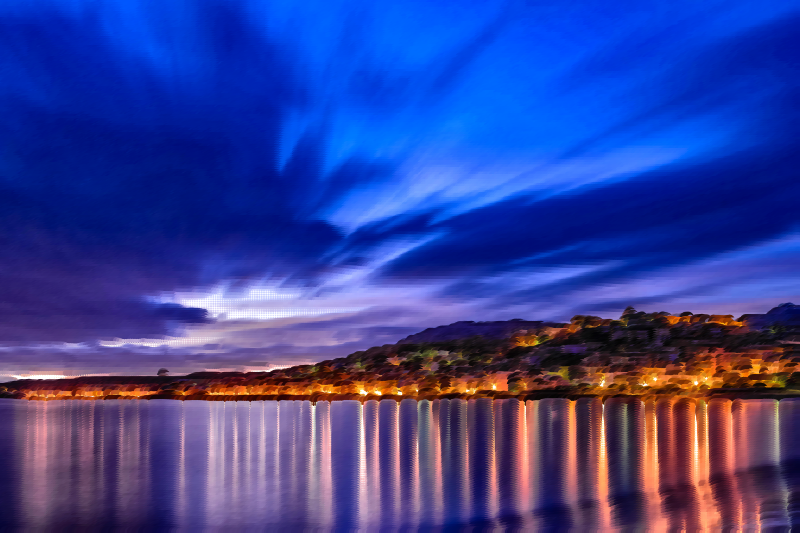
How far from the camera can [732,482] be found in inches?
1471

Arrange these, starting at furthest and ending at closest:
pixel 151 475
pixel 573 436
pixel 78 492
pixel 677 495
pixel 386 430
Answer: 1. pixel 386 430
2. pixel 573 436
3. pixel 151 475
4. pixel 78 492
5. pixel 677 495

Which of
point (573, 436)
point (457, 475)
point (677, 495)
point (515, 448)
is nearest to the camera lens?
point (677, 495)

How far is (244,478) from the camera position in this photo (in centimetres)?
4662

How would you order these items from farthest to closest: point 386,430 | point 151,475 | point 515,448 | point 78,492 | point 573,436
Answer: point 386,430, point 573,436, point 515,448, point 151,475, point 78,492

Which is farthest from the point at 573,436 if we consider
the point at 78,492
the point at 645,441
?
the point at 78,492

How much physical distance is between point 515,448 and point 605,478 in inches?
846

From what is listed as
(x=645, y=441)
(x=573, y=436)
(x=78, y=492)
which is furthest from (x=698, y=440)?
(x=78, y=492)

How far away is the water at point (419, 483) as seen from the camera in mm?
30016

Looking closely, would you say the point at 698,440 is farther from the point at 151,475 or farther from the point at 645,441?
the point at 151,475

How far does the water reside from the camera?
30.0 m

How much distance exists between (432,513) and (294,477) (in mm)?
17056

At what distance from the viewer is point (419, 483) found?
42469 mm

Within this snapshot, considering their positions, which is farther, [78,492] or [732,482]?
[78,492]

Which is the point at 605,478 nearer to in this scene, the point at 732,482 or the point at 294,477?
the point at 732,482
